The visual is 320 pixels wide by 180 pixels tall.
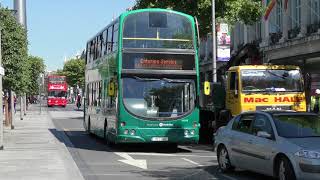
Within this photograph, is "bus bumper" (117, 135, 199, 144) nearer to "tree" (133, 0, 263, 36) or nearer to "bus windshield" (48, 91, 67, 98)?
"tree" (133, 0, 263, 36)

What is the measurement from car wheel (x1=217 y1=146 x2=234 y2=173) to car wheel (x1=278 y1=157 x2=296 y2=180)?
2339mm

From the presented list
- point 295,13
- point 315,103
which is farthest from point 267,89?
point 295,13

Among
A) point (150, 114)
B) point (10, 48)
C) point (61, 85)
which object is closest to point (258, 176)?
point (150, 114)

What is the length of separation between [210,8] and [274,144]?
17.2 metres

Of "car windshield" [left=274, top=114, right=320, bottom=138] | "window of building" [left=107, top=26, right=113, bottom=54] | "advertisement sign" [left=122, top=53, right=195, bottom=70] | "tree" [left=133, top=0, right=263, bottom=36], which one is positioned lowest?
"car windshield" [left=274, top=114, right=320, bottom=138]

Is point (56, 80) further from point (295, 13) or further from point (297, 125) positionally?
point (297, 125)

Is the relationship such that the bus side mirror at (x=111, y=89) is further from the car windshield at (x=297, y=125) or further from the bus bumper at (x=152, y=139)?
the car windshield at (x=297, y=125)

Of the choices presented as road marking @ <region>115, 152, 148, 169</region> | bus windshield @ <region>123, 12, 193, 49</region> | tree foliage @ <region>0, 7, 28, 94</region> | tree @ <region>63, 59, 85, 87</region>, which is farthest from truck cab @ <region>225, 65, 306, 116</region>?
tree @ <region>63, 59, 85, 87</region>

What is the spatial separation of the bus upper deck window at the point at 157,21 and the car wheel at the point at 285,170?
8693 millimetres

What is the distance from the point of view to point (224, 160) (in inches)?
527

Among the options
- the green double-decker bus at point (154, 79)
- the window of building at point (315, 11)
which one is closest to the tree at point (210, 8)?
the window of building at point (315, 11)

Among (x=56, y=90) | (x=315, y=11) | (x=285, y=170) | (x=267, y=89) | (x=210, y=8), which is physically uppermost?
(x=315, y=11)

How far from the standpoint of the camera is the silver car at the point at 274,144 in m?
10.3

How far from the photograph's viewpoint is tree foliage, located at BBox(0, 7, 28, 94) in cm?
2466
